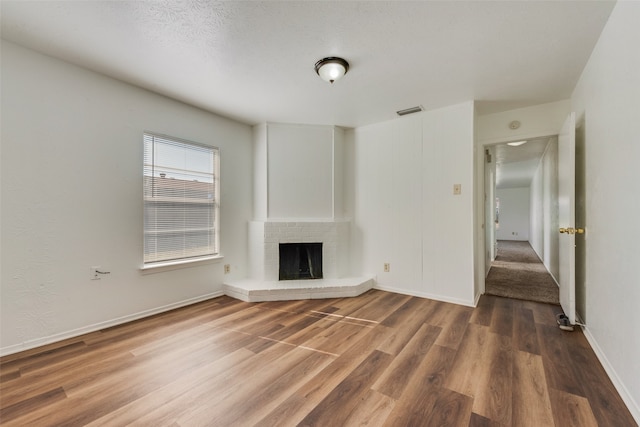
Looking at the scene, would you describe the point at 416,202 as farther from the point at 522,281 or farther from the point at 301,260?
the point at 522,281

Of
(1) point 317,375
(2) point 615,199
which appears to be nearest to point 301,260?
(1) point 317,375

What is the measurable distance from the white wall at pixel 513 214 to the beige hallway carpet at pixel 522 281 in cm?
590

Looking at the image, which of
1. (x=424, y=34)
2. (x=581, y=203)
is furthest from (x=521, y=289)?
(x=424, y=34)

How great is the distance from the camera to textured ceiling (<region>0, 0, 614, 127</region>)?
1729 mm

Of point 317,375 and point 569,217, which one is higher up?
point 569,217

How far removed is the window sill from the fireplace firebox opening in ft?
2.91

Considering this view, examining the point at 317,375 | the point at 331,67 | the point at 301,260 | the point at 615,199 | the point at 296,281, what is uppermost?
the point at 331,67

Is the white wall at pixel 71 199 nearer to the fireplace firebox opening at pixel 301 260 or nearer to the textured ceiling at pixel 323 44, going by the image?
the textured ceiling at pixel 323 44

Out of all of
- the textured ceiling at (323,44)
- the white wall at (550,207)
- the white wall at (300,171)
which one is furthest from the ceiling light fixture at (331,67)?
the white wall at (550,207)

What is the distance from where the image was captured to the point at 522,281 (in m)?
4.30

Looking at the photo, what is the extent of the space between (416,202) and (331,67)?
2.07 meters

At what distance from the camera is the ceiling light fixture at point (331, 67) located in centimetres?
224

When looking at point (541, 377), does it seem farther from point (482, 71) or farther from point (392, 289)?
point (482, 71)

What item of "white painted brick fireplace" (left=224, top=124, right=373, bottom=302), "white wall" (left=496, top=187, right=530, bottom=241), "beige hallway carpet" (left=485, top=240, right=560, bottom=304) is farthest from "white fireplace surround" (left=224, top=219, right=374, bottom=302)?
"white wall" (left=496, top=187, right=530, bottom=241)
